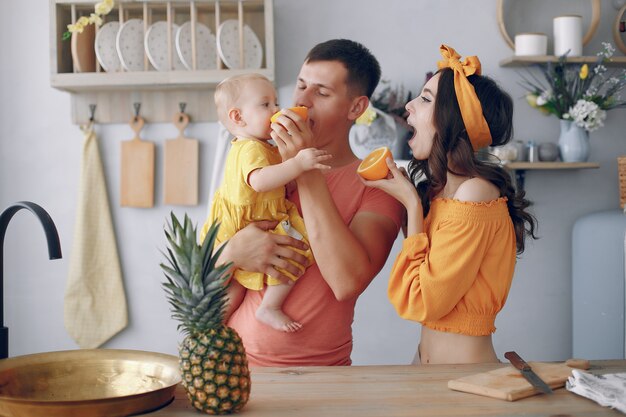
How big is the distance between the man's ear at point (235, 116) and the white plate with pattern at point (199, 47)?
145 centimetres

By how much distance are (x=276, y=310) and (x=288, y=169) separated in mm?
364

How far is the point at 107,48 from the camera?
3387 mm

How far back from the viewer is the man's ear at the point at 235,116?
199 cm

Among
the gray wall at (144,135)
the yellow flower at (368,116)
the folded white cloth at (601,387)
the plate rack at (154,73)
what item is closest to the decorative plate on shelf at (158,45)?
the plate rack at (154,73)

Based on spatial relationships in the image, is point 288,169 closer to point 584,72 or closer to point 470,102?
point 470,102

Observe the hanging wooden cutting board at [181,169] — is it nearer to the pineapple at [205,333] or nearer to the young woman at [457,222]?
the young woman at [457,222]

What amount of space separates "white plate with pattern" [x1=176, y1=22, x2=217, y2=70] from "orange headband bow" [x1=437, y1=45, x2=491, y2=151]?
1738mm

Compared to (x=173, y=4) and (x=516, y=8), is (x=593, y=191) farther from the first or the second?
(x=173, y=4)

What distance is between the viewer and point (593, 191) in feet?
12.5

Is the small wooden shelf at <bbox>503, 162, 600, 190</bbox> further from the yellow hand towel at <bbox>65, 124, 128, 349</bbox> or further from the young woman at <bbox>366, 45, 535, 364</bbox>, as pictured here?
the yellow hand towel at <bbox>65, 124, 128, 349</bbox>

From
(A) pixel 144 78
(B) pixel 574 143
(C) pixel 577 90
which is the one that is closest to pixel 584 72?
(C) pixel 577 90

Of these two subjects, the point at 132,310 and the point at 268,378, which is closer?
the point at 268,378

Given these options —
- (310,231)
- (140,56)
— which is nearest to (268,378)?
(310,231)

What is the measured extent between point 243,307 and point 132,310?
1.89 meters
